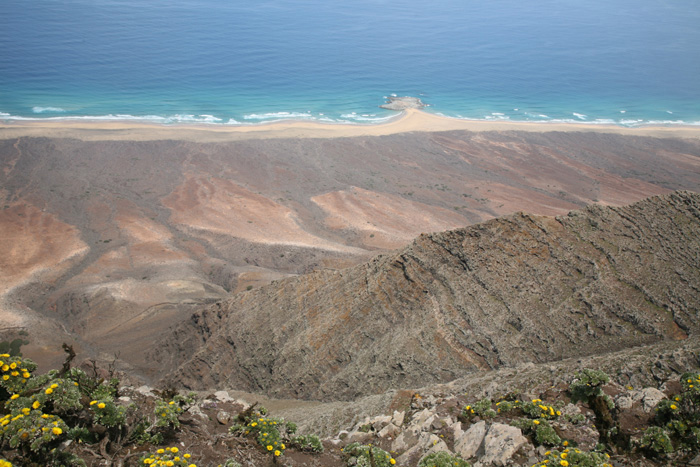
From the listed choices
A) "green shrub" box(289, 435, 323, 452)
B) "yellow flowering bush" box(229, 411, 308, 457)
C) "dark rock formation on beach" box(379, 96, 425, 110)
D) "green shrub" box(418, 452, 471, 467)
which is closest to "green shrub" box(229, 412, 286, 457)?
"yellow flowering bush" box(229, 411, 308, 457)

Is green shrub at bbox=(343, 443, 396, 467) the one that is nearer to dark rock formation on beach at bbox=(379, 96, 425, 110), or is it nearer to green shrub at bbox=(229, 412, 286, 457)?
green shrub at bbox=(229, 412, 286, 457)

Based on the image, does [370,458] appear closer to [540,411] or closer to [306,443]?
[306,443]

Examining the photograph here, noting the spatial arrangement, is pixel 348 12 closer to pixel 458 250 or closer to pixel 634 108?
pixel 634 108

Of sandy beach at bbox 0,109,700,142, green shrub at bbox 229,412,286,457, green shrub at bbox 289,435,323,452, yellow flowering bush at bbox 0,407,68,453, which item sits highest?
sandy beach at bbox 0,109,700,142

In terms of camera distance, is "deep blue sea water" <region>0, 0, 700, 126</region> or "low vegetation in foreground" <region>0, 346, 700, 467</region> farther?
"deep blue sea water" <region>0, 0, 700, 126</region>

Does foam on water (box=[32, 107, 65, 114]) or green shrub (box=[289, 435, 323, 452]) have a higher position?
foam on water (box=[32, 107, 65, 114])

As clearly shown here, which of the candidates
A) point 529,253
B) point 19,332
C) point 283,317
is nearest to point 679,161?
point 529,253
